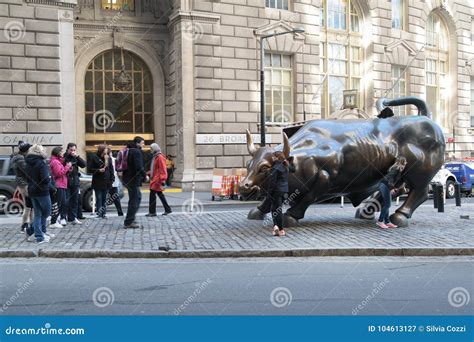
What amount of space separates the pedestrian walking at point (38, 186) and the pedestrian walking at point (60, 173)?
Result: 2060mm

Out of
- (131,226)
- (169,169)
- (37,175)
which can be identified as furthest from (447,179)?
(37,175)

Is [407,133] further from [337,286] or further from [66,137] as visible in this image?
[66,137]

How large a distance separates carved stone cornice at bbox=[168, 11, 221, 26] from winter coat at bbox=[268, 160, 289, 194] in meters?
17.0

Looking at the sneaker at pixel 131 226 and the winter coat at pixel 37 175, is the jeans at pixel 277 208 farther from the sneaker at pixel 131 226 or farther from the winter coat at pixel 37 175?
the winter coat at pixel 37 175

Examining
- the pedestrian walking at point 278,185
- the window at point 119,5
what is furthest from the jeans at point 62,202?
the window at point 119,5

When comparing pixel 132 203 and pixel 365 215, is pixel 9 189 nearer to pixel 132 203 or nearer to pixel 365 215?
pixel 132 203

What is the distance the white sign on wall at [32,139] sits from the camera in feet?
73.5

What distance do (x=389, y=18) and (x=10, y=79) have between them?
22.6 meters

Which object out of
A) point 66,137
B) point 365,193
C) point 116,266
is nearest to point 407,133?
point 365,193

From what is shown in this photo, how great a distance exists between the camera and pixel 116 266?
8.35 m

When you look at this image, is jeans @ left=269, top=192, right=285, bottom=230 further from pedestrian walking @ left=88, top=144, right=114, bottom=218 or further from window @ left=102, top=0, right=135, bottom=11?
window @ left=102, top=0, right=135, bottom=11

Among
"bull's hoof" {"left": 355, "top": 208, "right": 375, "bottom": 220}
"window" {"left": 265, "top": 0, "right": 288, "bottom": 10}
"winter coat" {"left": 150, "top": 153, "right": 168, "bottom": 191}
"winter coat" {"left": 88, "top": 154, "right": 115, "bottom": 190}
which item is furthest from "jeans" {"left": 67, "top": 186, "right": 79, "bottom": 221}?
"window" {"left": 265, "top": 0, "right": 288, "bottom": 10}

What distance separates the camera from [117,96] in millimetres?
27578

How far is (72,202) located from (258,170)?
4.96m
